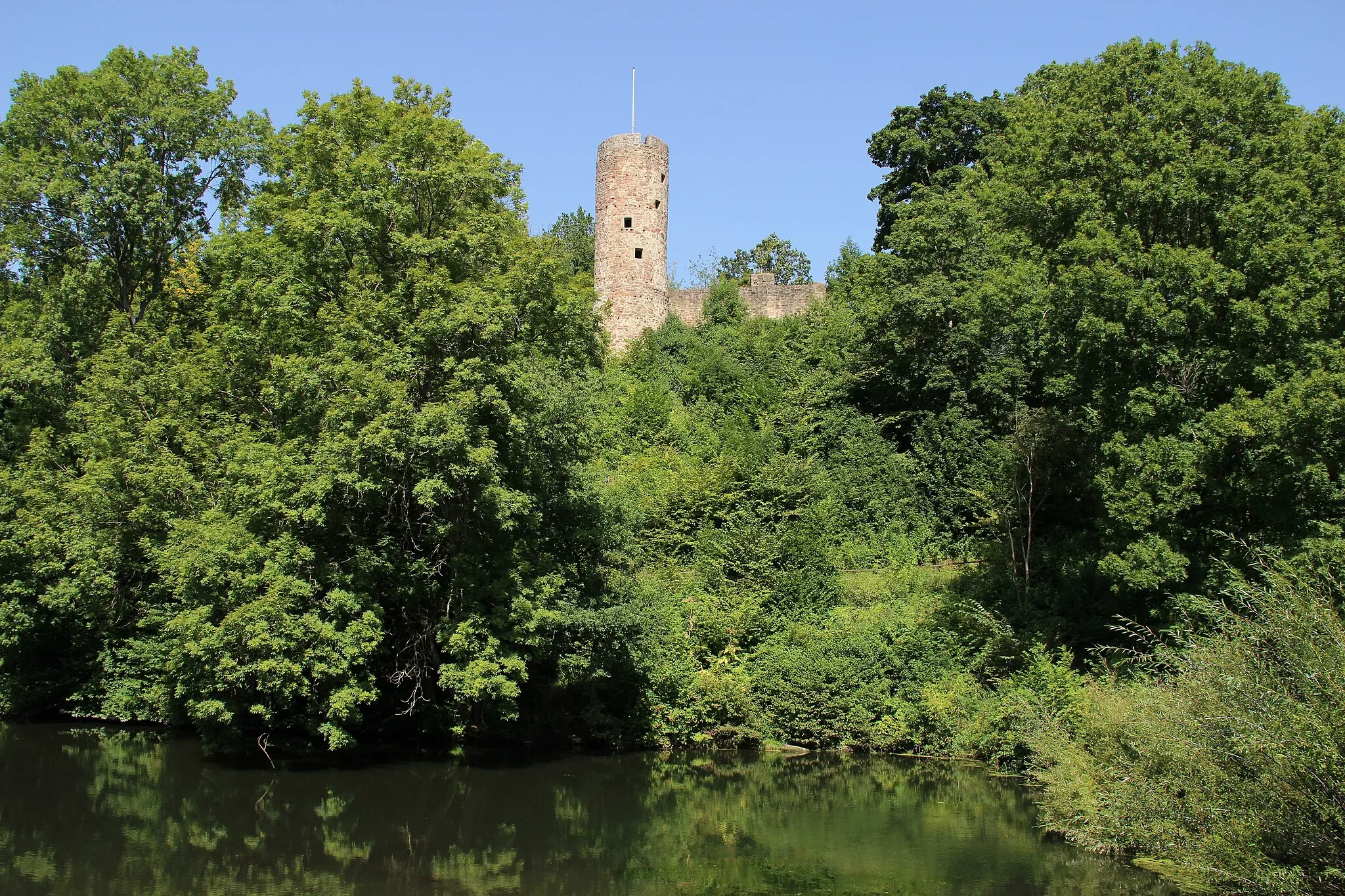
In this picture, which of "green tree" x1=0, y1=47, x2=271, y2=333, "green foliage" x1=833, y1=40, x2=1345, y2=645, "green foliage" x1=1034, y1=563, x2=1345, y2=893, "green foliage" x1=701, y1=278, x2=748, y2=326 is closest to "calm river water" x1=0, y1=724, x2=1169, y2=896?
"green foliage" x1=1034, y1=563, x2=1345, y2=893

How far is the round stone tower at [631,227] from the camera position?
112 feet

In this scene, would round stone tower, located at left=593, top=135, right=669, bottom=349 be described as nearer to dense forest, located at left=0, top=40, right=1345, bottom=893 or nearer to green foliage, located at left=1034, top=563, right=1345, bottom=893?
dense forest, located at left=0, top=40, right=1345, bottom=893

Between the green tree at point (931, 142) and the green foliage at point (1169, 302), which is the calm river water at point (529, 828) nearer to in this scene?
the green foliage at point (1169, 302)

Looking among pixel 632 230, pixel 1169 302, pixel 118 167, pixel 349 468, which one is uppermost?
pixel 632 230

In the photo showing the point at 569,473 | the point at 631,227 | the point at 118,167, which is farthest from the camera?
the point at 631,227

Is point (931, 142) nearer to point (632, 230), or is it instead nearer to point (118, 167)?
point (632, 230)

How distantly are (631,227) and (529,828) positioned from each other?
78.4 ft

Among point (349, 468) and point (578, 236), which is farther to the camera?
point (578, 236)

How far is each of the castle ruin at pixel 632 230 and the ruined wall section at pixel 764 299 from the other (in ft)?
4.13

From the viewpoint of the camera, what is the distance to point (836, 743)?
18.6 meters

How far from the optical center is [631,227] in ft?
113

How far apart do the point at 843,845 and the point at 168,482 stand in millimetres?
12754

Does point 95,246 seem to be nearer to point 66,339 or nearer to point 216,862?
point 66,339

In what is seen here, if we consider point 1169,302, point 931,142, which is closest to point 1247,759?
point 1169,302
